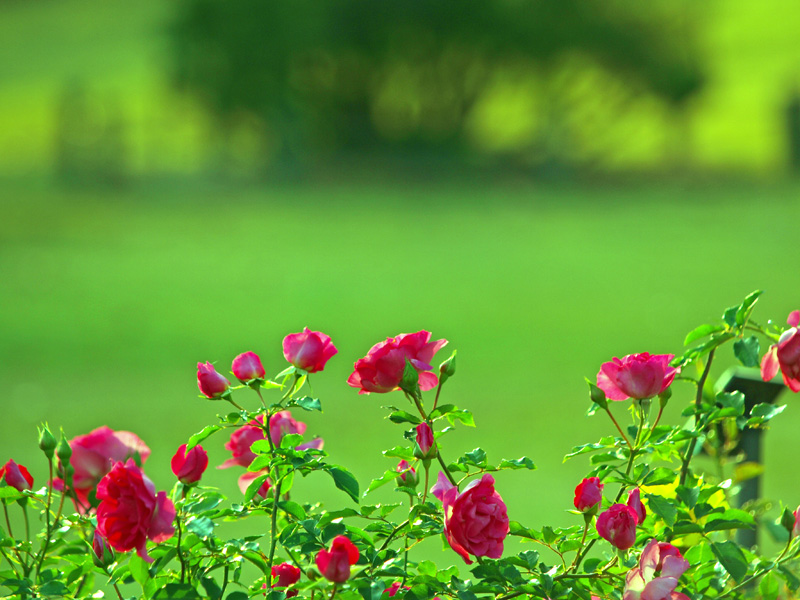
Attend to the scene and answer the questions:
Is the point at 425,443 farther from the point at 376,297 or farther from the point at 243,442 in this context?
the point at 376,297

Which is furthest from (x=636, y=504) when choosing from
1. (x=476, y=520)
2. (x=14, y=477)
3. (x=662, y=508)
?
(x=14, y=477)

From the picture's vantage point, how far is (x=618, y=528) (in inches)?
28.5

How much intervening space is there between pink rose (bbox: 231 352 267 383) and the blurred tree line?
13990mm

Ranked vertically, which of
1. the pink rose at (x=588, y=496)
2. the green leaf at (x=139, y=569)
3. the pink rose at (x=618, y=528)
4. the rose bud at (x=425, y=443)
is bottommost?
the pink rose at (x=618, y=528)

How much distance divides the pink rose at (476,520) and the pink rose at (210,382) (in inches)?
7.7

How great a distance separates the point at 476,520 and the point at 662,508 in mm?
157

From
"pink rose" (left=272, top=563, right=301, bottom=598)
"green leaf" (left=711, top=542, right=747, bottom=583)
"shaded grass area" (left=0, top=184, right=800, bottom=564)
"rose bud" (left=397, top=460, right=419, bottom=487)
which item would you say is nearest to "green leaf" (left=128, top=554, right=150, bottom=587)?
"pink rose" (left=272, top=563, right=301, bottom=598)

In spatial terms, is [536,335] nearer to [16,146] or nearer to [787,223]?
[787,223]

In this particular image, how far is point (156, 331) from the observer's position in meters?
5.93

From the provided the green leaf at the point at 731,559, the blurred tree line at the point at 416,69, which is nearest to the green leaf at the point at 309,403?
the green leaf at the point at 731,559

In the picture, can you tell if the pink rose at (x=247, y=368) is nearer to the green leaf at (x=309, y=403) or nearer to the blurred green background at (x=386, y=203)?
the green leaf at (x=309, y=403)

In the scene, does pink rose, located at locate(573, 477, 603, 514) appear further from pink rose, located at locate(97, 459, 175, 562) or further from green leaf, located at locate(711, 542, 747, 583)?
pink rose, located at locate(97, 459, 175, 562)

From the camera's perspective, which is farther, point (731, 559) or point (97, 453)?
point (97, 453)

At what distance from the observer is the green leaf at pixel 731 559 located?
0.76 meters
